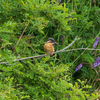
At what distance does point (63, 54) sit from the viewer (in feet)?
8.73

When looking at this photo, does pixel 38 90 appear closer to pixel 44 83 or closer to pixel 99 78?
pixel 44 83

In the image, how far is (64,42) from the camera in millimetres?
2605

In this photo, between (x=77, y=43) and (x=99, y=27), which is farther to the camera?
(x=99, y=27)

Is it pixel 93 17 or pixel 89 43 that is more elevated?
pixel 93 17

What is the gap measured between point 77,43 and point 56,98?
1.14 meters

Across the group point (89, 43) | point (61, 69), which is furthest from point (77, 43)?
point (61, 69)

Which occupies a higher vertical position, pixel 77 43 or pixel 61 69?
pixel 77 43

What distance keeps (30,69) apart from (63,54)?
2.50 ft

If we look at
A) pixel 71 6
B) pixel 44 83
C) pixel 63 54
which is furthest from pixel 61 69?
pixel 71 6

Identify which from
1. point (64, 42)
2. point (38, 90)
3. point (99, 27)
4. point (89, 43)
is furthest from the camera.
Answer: point (99, 27)

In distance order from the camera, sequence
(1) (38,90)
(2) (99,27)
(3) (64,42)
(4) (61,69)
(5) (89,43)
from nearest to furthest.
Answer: (4) (61,69) < (1) (38,90) < (3) (64,42) < (5) (89,43) < (2) (99,27)

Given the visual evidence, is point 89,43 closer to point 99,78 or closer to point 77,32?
point 77,32

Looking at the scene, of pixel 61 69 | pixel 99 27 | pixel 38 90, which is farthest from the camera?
pixel 99 27

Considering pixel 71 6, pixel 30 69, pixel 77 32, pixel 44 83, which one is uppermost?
pixel 71 6
